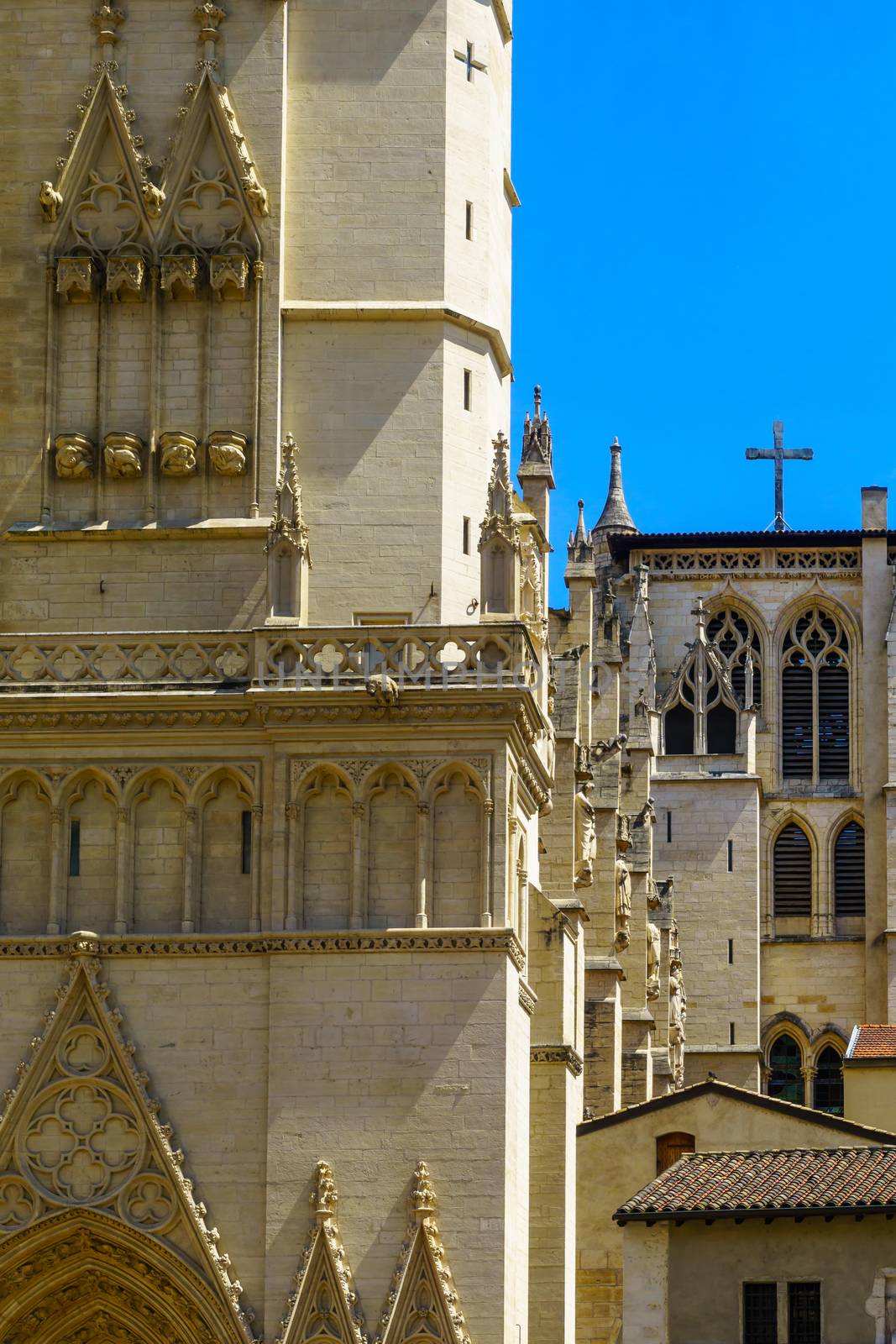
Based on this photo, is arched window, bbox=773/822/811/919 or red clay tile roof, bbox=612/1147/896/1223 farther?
arched window, bbox=773/822/811/919

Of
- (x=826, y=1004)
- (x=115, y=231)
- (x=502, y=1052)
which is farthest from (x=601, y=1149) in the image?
(x=826, y=1004)

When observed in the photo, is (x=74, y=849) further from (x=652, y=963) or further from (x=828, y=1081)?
(x=828, y=1081)

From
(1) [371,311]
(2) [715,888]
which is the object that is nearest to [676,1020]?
(2) [715,888]

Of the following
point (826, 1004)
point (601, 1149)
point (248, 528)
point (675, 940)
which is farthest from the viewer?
point (826, 1004)

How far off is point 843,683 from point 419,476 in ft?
121

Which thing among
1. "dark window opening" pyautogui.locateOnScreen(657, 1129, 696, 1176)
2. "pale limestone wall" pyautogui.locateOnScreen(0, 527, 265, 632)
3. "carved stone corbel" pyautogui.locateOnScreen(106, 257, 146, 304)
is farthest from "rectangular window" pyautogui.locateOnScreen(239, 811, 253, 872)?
"dark window opening" pyautogui.locateOnScreen(657, 1129, 696, 1176)

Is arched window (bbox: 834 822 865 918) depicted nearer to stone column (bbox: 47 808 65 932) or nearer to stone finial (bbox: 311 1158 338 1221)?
stone column (bbox: 47 808 65 932)

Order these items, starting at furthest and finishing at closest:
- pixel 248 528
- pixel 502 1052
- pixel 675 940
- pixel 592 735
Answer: pixel 675 940
pixel 592 735
pixel 248 528
pixel 502 1052

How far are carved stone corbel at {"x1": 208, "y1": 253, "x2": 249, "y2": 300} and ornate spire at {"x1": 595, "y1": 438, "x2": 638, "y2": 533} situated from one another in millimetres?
39672

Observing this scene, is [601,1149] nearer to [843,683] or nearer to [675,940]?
[675,940]

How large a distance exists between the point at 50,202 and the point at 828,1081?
121 ft

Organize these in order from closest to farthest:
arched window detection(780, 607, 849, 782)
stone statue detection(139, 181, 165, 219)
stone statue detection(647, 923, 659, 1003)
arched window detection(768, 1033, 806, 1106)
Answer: stone statue detection(139, 181, 165, 219) → stone statue detection(647, 923, 659, 1003) → arched window detection(768, 1033, 806, 1106) → arched window detection(780, 607, 849, 782)

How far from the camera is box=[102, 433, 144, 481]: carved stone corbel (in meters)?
37.9

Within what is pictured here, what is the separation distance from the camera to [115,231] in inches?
1518
